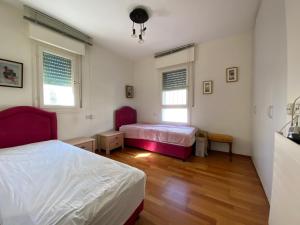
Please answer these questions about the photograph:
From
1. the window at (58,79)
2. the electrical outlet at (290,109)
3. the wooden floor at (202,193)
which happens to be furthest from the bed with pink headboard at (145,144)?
the electrical outlet at (290,109)

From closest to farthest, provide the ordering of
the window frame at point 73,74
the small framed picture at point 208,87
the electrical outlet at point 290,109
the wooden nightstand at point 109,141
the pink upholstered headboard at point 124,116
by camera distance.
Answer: the electrical outlet at point 290,109 → the window frame at point 73,74 → the wooden nightstand at point 109,141 → the small framed picture at point 208,87 → the pink upholstered headboard at point 124,116

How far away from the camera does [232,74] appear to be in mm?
3000

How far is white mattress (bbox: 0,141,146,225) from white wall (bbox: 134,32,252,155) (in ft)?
8.68

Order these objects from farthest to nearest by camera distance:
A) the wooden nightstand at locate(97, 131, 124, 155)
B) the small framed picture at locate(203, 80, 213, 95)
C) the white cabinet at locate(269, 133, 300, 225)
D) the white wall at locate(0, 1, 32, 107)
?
the small framed picture at locate(203, 80, 213, 95) → the wooden nightstand at locate(97, 131, 124, 155) → the white wall at locate(0, 1, 32, 107) → the white cabinet at locate(269, 133, 300, 225)

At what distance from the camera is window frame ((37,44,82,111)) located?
2373 mm

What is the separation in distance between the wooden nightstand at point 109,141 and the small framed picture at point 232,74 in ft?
9.60

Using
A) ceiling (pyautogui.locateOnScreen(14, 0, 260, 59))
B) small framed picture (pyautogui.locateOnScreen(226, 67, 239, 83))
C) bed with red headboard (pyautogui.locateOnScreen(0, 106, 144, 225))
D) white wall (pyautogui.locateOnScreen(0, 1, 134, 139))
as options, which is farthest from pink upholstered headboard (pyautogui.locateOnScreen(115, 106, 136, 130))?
small framed picture (pyautogui.locateOnScreen(226, 67, 239, 83))

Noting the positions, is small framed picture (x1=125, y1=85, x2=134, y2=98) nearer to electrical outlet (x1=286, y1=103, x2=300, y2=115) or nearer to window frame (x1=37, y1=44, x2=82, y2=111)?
window frame (x1=37, y1=44, x2=82, y2=111)

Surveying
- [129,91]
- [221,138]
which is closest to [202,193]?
[221,138]

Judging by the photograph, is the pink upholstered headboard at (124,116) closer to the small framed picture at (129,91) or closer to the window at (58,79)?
the small framed picture at (129,91)

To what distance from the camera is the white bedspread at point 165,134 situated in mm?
2740

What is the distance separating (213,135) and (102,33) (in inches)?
131

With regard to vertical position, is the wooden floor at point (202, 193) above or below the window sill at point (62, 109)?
below

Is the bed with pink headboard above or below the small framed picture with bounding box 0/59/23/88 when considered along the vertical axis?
below
